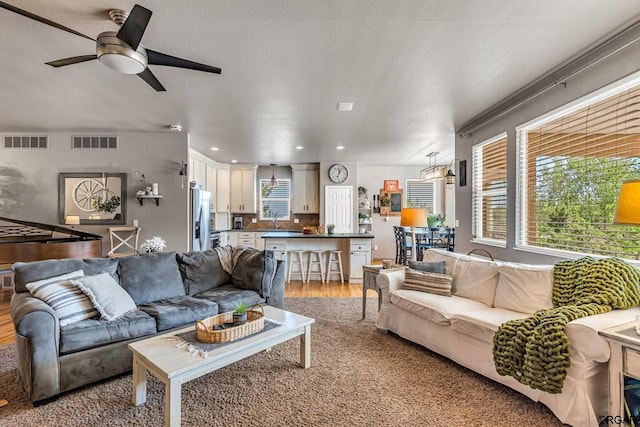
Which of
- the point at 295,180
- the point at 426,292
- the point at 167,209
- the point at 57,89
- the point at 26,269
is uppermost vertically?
the point at 57,89

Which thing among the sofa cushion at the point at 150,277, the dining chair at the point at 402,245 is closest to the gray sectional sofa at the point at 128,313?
the sofa cushion at the point at 150,277

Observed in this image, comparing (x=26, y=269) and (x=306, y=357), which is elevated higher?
(x=26, y=269)

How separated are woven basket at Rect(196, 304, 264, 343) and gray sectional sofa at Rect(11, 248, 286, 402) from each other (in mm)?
563

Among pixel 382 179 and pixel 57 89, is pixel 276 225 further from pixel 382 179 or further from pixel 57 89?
pixel 57 89

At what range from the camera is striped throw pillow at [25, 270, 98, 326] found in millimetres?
2203

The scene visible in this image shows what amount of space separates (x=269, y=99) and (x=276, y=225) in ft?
15.7

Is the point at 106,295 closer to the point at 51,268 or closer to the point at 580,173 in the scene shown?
the point at 51,268

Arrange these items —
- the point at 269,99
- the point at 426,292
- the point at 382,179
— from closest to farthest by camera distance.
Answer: the point at 426,292 → the point at 269,99 → the point at 382,179

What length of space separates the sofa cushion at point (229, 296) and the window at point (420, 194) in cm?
615

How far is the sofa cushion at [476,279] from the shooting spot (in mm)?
2791

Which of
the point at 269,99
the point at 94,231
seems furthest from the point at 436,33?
the point at 94,231

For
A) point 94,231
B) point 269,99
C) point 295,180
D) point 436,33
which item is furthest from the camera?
point 295,180

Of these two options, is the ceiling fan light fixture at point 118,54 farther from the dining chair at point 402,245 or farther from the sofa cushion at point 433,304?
the dining chair at point 402,245

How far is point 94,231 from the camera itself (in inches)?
197
